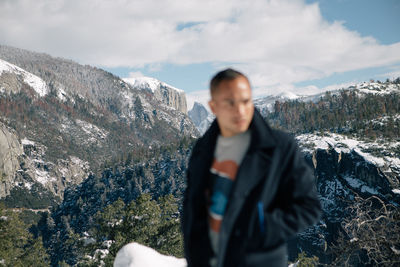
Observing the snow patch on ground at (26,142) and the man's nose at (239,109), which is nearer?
the man's nose at (239,109)

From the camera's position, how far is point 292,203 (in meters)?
1.90

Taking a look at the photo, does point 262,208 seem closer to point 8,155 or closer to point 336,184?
point 336,184

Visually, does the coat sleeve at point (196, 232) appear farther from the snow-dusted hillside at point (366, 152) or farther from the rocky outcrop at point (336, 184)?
the snow-dusted hillside at point (366, 152)

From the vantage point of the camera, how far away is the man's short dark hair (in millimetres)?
1948

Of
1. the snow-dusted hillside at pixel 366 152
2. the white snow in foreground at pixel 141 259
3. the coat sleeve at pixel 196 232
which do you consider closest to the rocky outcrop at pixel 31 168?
the snow-dusted hillside at pixel 366 152

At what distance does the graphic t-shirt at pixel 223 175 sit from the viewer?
1960 mm

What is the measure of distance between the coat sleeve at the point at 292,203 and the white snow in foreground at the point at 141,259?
18.5 feet

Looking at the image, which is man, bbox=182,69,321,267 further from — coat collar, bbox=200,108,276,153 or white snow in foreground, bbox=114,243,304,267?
white snow in foreground, bbox=114,243,304,267

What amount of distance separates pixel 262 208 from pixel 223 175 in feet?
1.13

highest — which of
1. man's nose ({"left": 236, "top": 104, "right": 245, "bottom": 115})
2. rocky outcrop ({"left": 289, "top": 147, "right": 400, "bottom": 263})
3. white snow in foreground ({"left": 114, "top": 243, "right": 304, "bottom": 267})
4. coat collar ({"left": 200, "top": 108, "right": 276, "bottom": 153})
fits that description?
man's nose ({"left": 236, "top": 104, "right": 245, "bottom": 115})

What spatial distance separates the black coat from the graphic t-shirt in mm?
59

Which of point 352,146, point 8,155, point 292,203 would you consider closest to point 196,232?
point 292,203

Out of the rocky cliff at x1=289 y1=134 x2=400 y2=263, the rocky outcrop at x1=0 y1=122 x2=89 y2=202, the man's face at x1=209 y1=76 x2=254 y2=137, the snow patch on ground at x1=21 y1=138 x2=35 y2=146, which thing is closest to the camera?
the man's face at x1=209 y1=76 x2=254 y2=137

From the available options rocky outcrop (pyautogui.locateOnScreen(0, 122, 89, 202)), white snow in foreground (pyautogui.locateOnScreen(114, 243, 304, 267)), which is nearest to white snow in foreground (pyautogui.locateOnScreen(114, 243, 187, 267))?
white snow in foreground (pyautogui.locateOnScreen(114, 243, 304, 267))
